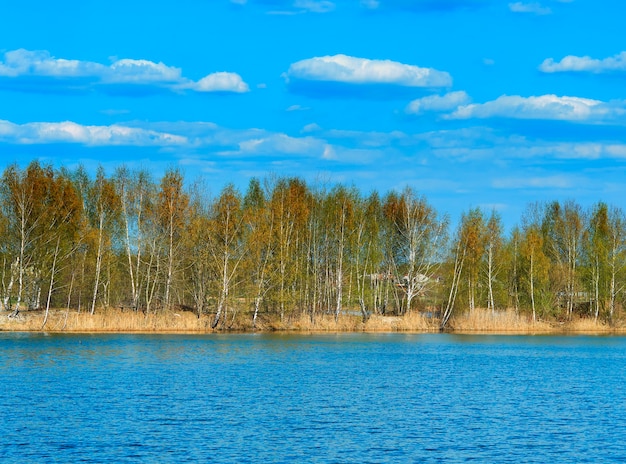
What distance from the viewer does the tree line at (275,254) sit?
3140 inches

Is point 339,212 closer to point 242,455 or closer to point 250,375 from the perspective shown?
point 250,375

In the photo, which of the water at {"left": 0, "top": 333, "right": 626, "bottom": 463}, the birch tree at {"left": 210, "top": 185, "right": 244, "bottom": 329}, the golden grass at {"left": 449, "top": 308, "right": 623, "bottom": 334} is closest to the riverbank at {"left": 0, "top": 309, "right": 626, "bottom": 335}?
the golden grass at {"left": 449, "top": 308, "right": 623, "bottom": 334}

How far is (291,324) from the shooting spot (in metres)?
86.7

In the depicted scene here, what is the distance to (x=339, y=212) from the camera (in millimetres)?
91938

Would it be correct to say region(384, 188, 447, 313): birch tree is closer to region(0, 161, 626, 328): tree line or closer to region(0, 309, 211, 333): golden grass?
region(0, 161, 626, 328): tree line

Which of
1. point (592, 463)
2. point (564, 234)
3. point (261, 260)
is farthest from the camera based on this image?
point (564, 234)

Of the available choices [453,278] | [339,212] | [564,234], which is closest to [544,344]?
[453,278]

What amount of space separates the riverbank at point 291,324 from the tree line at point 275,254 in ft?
4.45

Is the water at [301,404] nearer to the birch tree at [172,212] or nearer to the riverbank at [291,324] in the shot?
the riverbank at [291,324]

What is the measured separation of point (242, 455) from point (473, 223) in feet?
241

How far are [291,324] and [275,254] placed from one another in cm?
717

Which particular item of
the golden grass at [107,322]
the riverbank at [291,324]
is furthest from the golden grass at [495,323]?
the golden grass at [107,322]

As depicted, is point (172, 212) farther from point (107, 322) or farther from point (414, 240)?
point (414, 240)

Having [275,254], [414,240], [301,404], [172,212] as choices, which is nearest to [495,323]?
[414,240]
